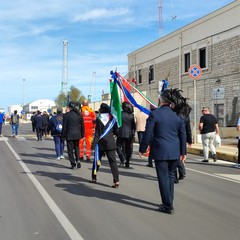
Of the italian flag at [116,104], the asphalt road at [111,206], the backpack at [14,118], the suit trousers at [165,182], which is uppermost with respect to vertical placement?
the italian flag at [116,104]

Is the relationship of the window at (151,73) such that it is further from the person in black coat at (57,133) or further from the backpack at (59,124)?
the backpack at (59,124)

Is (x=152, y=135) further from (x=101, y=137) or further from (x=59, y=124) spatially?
(x=59, y=124)

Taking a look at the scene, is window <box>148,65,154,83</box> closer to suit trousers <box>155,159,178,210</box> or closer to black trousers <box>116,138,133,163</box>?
black trousers <box>116,138,133,163</box>

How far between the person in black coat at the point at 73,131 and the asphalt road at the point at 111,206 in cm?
48

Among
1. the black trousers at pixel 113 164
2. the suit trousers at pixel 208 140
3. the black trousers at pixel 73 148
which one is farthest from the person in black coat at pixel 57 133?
the black trousers at pixel 113 164

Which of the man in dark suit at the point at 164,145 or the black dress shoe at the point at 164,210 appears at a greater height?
the man in dark suit at the point at 164,145

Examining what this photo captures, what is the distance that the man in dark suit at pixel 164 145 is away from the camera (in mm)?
6215

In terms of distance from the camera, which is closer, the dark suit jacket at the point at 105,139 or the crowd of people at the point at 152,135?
the crowd of people at the point at 152,135

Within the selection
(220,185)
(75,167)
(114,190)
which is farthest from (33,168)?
(220,185)

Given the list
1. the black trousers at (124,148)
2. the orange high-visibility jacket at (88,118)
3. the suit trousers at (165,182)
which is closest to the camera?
the suit trousers at (165,182)

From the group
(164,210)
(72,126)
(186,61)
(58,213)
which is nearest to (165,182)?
(164,210)

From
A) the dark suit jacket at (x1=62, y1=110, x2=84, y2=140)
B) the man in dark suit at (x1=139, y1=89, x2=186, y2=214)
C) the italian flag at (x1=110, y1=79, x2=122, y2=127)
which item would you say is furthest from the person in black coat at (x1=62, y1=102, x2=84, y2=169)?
the man in dark suit at (x1=139, y1=89, x2=186, y2=214)

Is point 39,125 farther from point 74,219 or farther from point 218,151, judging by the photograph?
point 74,219

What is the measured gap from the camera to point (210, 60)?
25.9m
